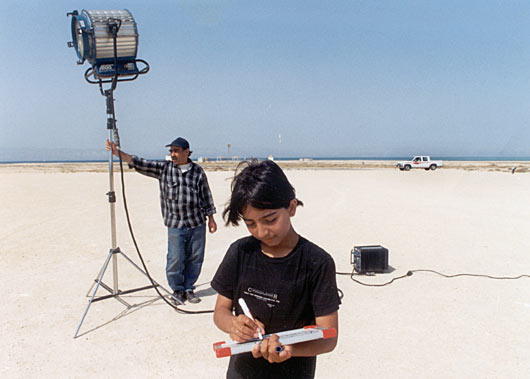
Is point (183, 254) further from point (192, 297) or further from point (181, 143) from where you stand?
point (181, 143)

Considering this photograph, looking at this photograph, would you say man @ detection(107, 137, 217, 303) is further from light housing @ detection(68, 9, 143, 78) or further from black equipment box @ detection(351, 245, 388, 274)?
black equipment box @ detection(351, 245, 388, 274)

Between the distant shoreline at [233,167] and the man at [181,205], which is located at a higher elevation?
the man at [181,205]

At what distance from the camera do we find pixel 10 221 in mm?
10516

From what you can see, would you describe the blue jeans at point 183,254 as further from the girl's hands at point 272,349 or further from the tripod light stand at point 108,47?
the girl's hands at point 272,349

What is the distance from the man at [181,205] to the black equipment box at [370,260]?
2509 mm

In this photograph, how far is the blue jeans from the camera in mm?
4898

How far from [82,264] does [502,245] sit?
299 inches

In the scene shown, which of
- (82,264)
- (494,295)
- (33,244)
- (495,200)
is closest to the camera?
(494,295)

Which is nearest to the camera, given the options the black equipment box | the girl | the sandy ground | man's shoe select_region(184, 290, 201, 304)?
the girl

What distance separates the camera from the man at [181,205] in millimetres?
4863

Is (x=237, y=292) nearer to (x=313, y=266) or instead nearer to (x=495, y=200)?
(x=313, y=266)

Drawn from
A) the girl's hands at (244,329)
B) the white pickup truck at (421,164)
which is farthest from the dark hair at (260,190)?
the white pickup truck at (421,164)

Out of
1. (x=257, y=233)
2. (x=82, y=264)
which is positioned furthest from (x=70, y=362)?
(x=82, y=264)

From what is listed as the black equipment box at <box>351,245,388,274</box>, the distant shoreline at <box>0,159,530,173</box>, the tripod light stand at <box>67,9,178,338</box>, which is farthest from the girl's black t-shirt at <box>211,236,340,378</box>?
the distant shoreline at <box>0,159,530,173</box>
